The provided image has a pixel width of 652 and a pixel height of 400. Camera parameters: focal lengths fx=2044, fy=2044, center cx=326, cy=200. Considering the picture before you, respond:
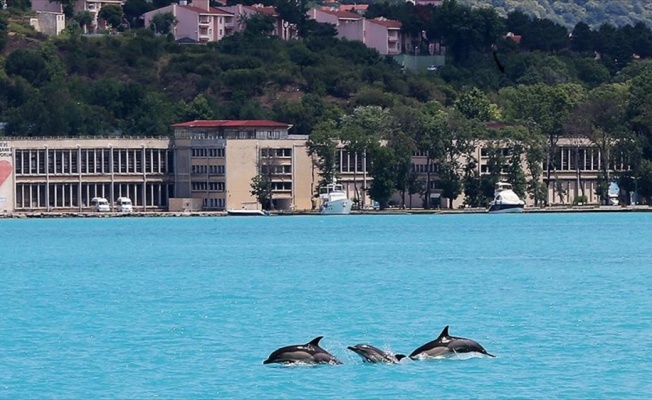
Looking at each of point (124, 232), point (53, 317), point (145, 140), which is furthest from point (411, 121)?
point (53, 317)

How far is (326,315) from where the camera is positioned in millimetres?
57469

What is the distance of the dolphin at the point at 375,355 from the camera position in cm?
4431

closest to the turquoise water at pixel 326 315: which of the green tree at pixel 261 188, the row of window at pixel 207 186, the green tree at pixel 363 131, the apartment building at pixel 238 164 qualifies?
the green tree at pixel 261 188

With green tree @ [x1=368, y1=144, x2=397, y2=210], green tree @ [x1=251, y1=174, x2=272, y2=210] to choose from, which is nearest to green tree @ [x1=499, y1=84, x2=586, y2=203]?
green tree @ [x1=368, y1=144, x2=397, y2=210]

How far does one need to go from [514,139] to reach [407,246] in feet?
190

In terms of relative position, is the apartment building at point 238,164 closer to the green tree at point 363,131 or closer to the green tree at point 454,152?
the green tree at point 363,131

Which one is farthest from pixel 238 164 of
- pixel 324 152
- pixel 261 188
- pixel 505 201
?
pixel 505 201

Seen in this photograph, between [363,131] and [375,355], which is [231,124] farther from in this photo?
[375,355]

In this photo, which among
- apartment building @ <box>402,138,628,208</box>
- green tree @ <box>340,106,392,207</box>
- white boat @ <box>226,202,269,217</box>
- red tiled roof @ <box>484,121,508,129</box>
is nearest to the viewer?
green tree @ <box>340,106,392,207</box>

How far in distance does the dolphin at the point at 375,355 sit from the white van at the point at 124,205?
121m

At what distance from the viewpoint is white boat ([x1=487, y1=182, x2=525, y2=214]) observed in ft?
512

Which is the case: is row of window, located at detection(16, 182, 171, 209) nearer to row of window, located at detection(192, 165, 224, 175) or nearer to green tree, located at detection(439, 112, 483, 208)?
row of window, located at detection(192, 165, 224, 175)

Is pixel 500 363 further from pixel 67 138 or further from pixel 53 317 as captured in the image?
pixel 67 138

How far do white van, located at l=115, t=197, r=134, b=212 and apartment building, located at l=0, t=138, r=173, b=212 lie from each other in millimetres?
1010
